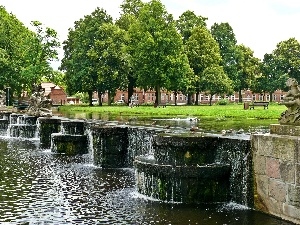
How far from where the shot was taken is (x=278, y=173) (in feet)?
38.7

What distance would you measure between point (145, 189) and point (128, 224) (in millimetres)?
3182

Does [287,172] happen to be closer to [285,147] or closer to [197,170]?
[285,147]

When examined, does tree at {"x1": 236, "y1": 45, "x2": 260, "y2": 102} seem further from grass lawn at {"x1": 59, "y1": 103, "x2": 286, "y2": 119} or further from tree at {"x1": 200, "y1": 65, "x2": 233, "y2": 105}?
grass lawn at {"x1": 59, "y1": 103, "x2": 286, "y2": 119}

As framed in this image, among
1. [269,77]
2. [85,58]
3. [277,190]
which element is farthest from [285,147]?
[269,77]

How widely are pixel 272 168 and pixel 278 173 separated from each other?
0.29 m

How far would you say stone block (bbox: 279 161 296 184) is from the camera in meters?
11.3

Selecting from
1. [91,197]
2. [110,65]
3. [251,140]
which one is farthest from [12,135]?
[110,65]

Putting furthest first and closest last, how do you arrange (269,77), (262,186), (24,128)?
(269,77), (24,128), (262,186)

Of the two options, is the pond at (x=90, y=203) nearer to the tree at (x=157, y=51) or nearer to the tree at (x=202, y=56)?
the tree at (x=157, y=51)

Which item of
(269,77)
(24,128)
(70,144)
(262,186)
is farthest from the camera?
(269,77)

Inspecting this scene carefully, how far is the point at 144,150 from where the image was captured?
19.6 metres

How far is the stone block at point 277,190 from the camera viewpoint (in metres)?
11.6

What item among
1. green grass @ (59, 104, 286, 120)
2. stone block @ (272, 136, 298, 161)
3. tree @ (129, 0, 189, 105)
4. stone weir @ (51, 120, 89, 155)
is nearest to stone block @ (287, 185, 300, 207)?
stone block @ (272, 136, 298, 161)

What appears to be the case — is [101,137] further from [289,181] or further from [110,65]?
[110,65]
